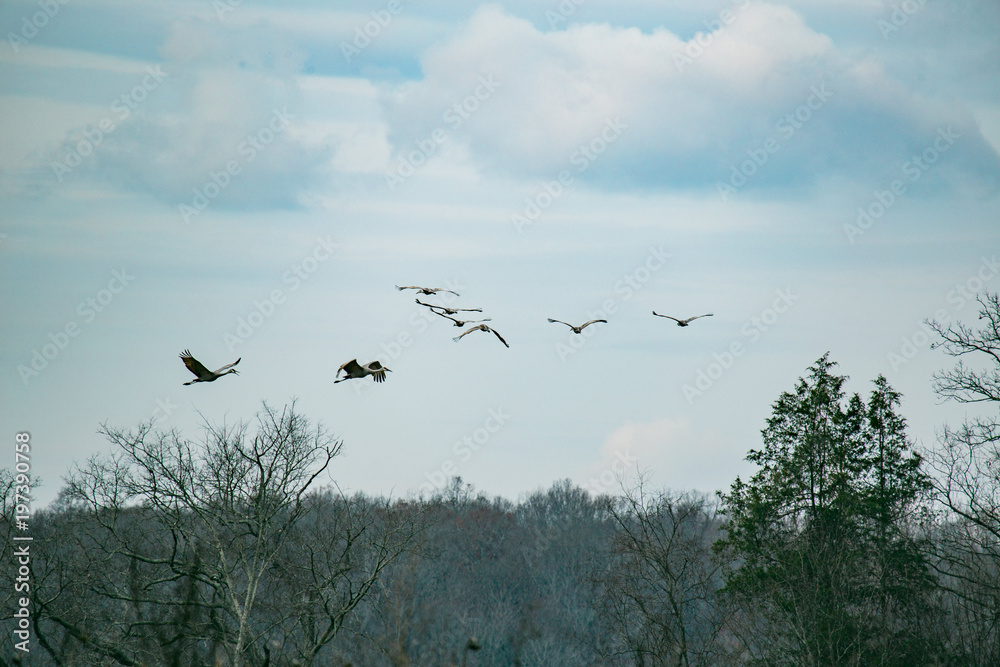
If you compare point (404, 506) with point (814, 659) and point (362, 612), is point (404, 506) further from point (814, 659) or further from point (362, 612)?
point (362, 612)

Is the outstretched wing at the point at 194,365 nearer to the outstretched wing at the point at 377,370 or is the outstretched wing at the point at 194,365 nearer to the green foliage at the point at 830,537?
the outstretched wing at the point at 377,370

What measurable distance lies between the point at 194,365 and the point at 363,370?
2.22 metres

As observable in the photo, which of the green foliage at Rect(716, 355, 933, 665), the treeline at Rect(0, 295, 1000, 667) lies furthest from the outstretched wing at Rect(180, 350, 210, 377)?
the green foliage at Rect(716, 355, 933, 665)

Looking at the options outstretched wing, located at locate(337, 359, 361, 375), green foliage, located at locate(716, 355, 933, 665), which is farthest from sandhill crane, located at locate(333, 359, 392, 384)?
green foliage, located at locate(716, 355, 933, 665)

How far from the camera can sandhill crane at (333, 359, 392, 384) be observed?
41.0 feet

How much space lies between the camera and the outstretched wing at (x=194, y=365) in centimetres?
1239

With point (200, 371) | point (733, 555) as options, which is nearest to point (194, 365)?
point (200, 371)

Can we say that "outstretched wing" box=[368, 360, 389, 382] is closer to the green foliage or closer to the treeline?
the treeline

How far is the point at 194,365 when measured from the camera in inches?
490

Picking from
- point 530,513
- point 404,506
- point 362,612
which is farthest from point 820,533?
point 530,513

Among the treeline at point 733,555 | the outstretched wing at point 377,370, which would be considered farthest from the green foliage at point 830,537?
the outstretched wing at point 377,370

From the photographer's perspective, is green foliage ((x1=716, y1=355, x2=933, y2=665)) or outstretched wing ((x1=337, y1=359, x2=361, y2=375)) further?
green foliage ((x1=716, y1=355, x2=933, y2=665))

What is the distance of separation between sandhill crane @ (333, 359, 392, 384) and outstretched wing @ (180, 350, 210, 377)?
71.1 inches

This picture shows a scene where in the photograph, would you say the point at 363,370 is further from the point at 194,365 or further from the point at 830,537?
the point at 830,537
